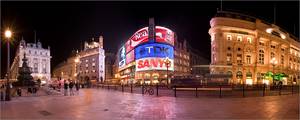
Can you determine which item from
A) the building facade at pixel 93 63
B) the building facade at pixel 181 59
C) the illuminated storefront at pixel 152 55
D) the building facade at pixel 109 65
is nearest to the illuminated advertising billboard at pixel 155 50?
the illuminated storefront at pixel 152 55

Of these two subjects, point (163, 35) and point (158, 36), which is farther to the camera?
point (163, 35)

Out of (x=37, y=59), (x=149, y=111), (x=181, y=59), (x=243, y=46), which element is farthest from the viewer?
(x=37, y=59)

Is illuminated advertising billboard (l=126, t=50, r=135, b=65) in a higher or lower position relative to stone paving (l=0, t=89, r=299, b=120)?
higher

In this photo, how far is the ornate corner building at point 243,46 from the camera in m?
79.8

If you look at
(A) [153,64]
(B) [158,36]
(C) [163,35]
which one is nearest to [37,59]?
(A) [153,64]

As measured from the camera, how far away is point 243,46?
84062mm

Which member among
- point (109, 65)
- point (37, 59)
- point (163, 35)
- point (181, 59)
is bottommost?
point (109, 65)

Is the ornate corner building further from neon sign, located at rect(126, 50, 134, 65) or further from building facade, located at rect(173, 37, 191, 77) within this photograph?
neon sign, located at rect(126, 50, 134, 65)

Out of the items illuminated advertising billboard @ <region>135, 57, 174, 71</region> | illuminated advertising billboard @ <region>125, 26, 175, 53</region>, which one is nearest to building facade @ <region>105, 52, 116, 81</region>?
Result: illuminated advertising billboard @ <region>125, 26, 175, 53</region>

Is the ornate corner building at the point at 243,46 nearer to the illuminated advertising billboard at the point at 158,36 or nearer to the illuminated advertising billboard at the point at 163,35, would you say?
the illuminated advertising billboard at the point at 163,35

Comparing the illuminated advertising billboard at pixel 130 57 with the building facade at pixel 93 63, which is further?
the building facade at pixel 93 63

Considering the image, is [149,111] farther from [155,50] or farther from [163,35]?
[163,35]

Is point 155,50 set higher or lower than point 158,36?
lower

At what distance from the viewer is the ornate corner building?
7975 centimetres
